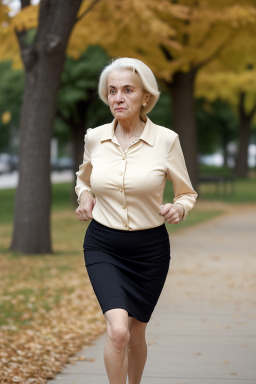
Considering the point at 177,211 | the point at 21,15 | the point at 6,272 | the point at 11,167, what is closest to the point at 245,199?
the point at 21,15

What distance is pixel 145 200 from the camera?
14.9ft

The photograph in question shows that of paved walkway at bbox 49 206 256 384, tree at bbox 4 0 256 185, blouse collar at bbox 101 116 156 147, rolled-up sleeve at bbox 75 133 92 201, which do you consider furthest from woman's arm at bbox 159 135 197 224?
tree at bbox 4 0 256 185

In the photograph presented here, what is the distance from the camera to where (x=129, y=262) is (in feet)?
15.1

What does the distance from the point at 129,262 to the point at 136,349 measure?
54 centimetres

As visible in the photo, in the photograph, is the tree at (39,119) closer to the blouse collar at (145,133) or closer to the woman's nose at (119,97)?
the blouse collar at (145,133)

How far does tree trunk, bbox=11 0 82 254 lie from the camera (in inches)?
514

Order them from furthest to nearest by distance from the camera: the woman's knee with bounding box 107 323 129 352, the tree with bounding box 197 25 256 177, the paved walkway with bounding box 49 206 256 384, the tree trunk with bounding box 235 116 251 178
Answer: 1. the tree trunk with bounding box 235 116 251 178
2. the tree with bounding box 197 25 256 177
3. the paved walkway with bounding box 49 206 256 384
4. the woman's knee with bounding box 107 323 129 352

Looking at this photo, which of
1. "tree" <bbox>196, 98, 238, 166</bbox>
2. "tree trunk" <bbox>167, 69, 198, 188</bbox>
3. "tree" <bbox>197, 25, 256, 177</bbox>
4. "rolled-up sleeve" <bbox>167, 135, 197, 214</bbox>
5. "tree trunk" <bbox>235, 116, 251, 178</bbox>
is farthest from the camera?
"tree" <bbox>196, 98, 238, 166</bbox>

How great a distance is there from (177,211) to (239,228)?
1429 cm

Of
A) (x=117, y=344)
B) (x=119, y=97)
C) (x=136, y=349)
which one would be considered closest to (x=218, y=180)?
(x=136, y=349)

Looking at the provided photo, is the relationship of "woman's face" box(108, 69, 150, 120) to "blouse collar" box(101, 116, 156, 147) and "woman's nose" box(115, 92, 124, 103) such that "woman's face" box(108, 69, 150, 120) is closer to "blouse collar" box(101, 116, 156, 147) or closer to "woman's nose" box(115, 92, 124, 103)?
"woman's nose" box(115, 92, 124, 103)

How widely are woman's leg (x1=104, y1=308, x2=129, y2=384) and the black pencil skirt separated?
129 mm

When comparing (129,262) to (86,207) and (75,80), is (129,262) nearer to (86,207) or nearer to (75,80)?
(86,207)

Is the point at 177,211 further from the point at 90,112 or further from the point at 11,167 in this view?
the point at 11,167
